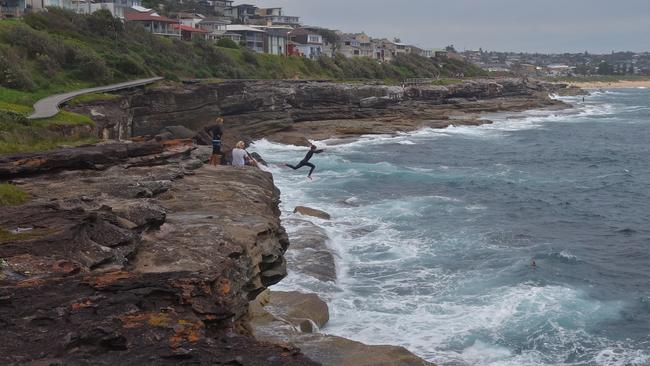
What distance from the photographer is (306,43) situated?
104m

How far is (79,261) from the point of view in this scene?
8539 millimetres

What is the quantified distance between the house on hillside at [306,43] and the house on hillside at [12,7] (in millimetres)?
46397

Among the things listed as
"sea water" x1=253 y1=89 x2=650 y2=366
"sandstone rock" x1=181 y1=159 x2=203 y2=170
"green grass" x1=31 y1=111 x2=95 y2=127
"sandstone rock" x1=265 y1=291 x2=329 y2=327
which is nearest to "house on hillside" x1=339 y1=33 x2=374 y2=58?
"sea water" x1=253 y1=89 x2=650 y2=366

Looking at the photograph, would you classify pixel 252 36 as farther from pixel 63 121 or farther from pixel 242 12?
pixel 63 121

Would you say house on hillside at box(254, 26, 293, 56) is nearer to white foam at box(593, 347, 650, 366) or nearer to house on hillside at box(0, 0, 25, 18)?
house on hillside at box(0, 0, 25, 18)

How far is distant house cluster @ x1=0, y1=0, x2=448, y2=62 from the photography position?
73.1 m

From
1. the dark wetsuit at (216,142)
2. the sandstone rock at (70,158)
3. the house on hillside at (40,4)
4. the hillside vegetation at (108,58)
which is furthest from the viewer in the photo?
the house on hillside at (40,4)

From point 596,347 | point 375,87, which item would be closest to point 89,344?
point 596,347

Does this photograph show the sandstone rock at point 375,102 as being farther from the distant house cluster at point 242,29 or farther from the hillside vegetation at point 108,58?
the distant house cluster at point 242,29

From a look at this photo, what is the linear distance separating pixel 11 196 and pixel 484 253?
14.7 metres

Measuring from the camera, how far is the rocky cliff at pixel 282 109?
39.8 m

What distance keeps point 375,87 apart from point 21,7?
33.6 metres

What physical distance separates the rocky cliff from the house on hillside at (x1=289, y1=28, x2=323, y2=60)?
27.2 meters

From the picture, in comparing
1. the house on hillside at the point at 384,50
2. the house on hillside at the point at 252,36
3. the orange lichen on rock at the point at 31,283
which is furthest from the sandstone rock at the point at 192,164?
the house on hillside at the point at 384,50
